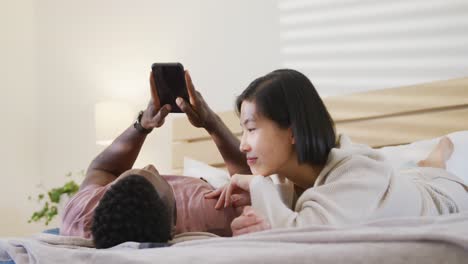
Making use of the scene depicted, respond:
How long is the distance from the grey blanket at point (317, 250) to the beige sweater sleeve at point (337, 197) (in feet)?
0.63

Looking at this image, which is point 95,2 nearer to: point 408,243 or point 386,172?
point 386,172

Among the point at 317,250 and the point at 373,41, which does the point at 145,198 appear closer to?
the point at 317,250

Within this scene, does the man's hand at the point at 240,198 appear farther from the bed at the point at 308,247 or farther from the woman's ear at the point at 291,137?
the bed at the point at 308,247

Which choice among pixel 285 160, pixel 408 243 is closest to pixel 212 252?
pixel 408 243

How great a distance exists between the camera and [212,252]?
2.72 feet

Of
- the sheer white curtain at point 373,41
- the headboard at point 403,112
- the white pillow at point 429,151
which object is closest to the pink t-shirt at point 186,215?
the white pillow at point 429,151

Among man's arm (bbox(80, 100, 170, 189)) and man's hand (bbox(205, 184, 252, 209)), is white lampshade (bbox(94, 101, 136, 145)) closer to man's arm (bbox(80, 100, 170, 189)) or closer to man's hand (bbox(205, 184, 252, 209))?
man's arm (bbox(80, 100, 170, 189))

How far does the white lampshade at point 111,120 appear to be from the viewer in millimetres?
3188

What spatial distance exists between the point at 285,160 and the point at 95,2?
106 inches

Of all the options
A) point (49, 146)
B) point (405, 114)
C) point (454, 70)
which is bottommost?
point (49, 146)

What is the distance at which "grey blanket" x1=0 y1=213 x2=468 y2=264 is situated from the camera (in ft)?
2.62

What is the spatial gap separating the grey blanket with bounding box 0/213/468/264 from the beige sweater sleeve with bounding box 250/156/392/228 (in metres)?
0.19

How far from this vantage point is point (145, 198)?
3.51 ft

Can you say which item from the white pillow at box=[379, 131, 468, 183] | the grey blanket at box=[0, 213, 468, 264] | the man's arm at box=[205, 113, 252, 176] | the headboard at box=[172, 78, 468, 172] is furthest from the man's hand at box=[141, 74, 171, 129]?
the headboard at box=[172, 78, 468, 172]
